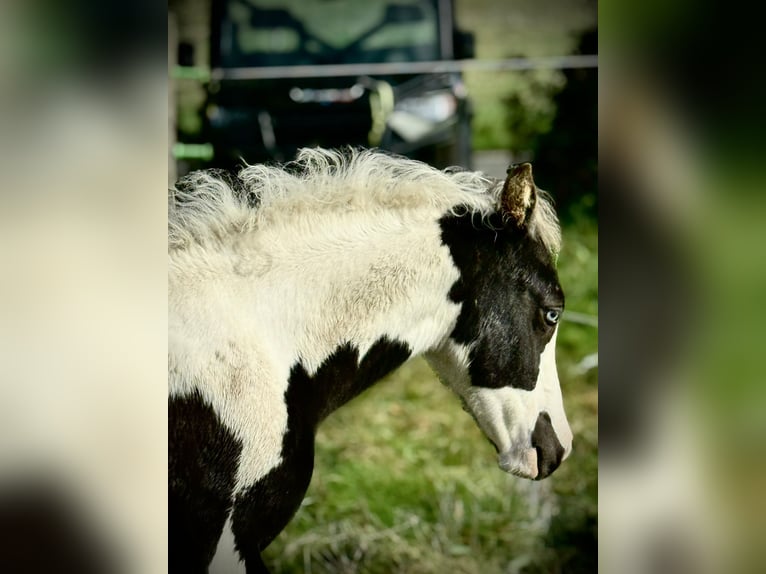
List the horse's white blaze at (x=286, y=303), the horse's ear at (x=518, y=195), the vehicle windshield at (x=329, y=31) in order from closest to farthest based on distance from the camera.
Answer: the horse's white blaze at (x=286, y=303) → the horse's ear at (x=518, y=195) → the vehicle windshield at (x=329, y=31)

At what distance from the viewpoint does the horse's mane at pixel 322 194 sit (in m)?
2.04

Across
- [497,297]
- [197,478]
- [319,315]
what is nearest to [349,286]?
[319,315]

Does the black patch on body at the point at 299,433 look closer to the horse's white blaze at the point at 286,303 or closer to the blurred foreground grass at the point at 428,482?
the horse's white blaze at the point at 286,303

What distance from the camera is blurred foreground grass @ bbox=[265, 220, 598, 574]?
228 cm

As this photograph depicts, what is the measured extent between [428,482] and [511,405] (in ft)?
1.31

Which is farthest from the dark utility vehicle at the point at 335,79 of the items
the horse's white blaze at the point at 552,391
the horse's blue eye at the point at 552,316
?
the horse's white blaze at the point at 552,391

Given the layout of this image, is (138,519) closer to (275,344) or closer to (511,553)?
(275,344)

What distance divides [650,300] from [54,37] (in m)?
1.95

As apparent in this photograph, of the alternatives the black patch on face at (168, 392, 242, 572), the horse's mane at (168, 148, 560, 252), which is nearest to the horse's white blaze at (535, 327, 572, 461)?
the horse's mane at (168, 148, 560, 252)

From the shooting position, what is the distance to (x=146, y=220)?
2.13m

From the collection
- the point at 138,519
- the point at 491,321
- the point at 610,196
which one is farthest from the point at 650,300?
the point at 138,519

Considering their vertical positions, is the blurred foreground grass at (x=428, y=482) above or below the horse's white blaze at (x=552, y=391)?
below

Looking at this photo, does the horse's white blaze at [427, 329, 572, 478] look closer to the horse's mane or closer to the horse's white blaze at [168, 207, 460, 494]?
the horse's white blaze at [168, 207, 460, 494]

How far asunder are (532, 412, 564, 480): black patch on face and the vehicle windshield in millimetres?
1193
